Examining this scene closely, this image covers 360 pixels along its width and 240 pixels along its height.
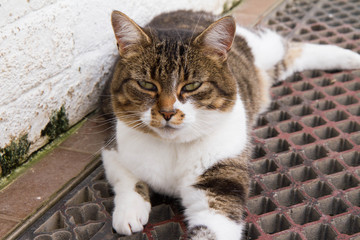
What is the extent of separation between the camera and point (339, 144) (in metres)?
2.64

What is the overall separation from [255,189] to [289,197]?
166 millimetres

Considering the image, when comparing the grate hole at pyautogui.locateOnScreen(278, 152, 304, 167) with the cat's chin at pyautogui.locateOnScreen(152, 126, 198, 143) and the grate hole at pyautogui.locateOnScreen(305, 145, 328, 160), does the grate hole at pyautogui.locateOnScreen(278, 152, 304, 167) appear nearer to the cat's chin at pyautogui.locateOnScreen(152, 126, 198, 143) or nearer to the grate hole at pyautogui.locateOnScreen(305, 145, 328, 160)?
the grate hole at pyautogui.locateOnScreen(305, 145, 328, 160)

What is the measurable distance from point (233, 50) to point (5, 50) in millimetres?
1414

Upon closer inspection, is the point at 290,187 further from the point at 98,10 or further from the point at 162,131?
the point at 98,10

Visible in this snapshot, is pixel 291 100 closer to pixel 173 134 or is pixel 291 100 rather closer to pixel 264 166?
pixel 264 166

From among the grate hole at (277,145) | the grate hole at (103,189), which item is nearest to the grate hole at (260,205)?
the grate hole at (277,145)

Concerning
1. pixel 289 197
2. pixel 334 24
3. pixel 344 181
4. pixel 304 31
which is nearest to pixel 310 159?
pixel 344 181

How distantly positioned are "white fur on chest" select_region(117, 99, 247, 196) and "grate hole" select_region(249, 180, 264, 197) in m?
0.19

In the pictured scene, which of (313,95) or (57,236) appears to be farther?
(313,95)

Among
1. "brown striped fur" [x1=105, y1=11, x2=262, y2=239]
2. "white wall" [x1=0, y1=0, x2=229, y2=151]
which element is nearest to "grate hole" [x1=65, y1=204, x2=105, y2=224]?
"brown striped fur" [x1=105, y1=11, x2=262, y2=239]

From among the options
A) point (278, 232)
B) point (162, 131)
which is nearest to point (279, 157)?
point (278, 232)

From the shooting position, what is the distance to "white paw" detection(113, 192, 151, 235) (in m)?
2.04

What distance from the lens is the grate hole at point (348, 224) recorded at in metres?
2.11

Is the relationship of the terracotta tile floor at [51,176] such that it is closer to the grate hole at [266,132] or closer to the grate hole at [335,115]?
the grate hole at [266,132]
